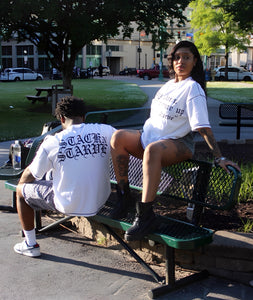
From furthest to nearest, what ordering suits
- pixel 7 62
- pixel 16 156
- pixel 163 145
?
pixel 7 62
pixel 16 156
pixel 163 145

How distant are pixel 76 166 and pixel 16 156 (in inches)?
68.2

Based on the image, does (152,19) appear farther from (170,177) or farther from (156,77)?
(156,77)

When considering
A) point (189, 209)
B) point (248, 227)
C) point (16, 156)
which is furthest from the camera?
point (16, 156)

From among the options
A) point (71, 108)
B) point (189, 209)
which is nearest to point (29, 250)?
point (71, 108)

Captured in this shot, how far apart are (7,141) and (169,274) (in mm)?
7699

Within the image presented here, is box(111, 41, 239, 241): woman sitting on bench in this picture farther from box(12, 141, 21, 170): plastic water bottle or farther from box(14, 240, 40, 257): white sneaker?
Answer: box(12, 141, 21, 170): plastic water bottle

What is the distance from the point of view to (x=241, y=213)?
4332 millimetres

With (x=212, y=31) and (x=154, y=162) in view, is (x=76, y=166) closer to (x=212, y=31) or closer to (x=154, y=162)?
(x=154, y=162)

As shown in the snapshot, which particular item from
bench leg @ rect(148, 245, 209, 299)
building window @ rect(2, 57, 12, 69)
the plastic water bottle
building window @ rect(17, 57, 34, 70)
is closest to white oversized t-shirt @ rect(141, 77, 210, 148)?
bench leg @ rect(148, 245, 209, 299)

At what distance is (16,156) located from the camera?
16.8 feet

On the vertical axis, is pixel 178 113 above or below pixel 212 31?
below

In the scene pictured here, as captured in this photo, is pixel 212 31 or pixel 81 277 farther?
pixel 212 31

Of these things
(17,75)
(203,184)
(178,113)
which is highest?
(17,75)

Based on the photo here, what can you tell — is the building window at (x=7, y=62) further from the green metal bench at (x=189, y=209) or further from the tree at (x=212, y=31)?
the green metal bench at (x=189, y=209)
